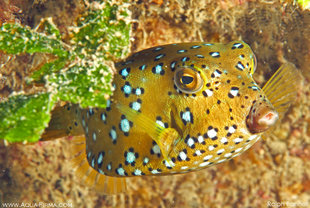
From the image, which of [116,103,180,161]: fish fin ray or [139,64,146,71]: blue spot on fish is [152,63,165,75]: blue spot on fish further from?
[116,103,180,161]: fish fin ray

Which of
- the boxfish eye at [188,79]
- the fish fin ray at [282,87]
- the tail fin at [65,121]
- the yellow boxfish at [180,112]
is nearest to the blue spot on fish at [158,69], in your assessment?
the yellow boxfish at [180,112]

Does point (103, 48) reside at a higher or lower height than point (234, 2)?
lower

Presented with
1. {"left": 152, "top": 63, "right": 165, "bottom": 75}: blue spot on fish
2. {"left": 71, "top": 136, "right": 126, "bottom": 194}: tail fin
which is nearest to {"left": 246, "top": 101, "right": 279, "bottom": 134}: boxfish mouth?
{"left": 152, "top": 63, "right": 165, "bottom": 75}: blue spot on fish

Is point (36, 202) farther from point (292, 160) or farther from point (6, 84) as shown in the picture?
point (292, 160)

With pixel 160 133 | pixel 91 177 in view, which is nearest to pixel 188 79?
pixel 160 133

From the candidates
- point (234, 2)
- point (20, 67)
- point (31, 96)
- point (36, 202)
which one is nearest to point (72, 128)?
point (31, 96)

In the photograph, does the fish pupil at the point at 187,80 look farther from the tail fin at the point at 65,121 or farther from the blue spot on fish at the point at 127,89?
the tail fin at the point at 65,121
